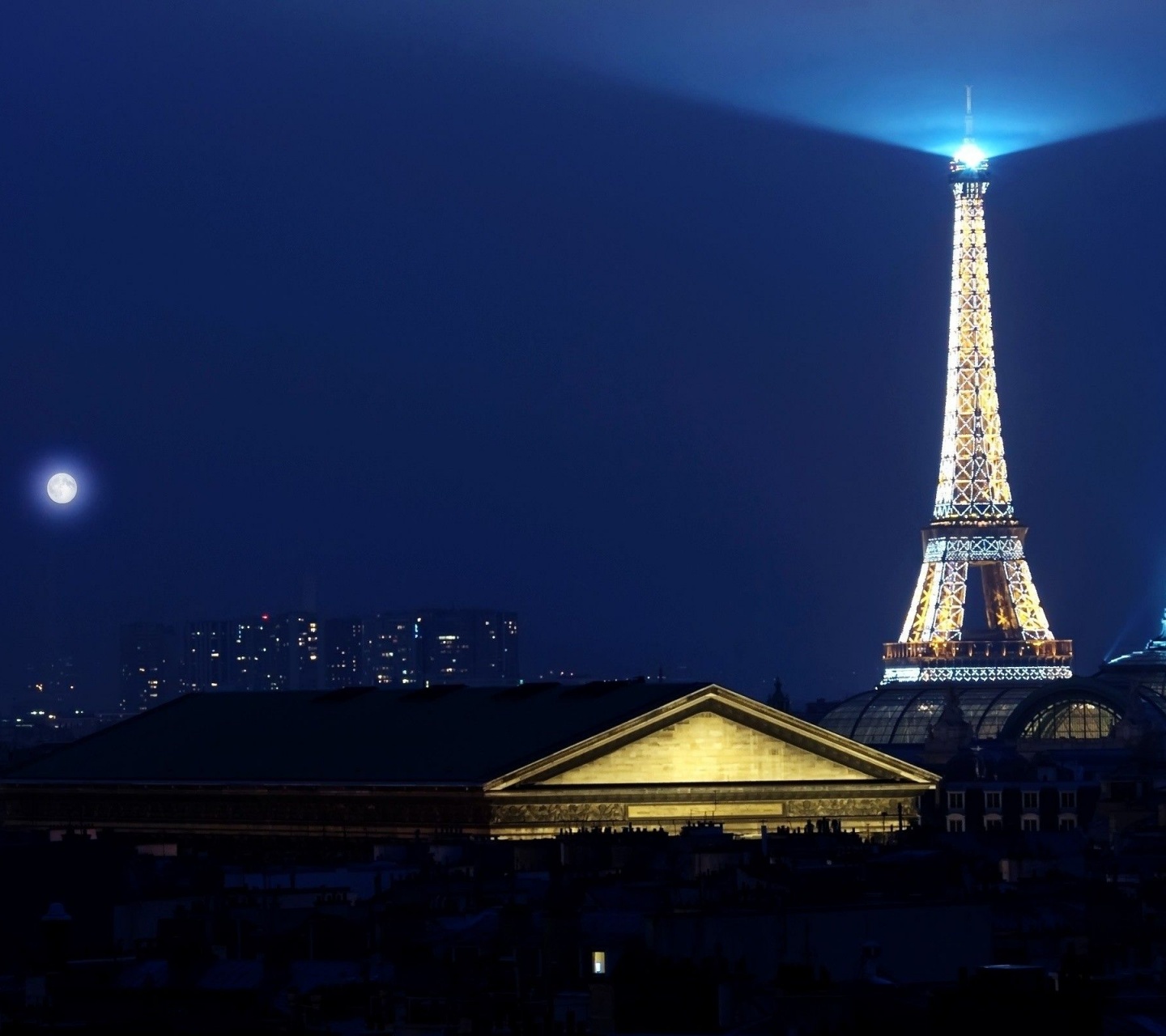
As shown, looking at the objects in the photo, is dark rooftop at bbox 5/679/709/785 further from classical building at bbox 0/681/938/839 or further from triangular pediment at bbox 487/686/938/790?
triangular pediment at bbox 487/686/938/790

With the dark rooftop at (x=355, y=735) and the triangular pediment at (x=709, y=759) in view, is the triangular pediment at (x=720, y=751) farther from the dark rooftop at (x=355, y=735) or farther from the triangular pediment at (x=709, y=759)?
the dark rooftop at (x=355, y=735)

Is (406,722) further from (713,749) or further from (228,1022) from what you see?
(228,1022)

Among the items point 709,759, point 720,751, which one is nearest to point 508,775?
point 709,759

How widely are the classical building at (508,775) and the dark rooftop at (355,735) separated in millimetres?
107

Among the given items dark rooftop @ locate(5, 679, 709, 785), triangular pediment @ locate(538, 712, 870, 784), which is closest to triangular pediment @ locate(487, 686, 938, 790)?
triangular pediment @ locate(538, 712, 870, 784)

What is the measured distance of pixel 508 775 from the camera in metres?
113

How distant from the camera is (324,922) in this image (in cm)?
7131

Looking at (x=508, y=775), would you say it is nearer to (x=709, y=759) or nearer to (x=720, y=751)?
(x=709, y=759)

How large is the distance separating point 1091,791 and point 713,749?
4957 cm

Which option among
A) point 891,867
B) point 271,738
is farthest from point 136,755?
point 891,867

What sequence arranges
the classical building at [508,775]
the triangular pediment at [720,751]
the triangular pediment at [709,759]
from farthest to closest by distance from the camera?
the triangular pediment at [709,759], the triangular pediment at [720,751], the classical building at [508,775]

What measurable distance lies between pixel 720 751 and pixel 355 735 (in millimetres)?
11489

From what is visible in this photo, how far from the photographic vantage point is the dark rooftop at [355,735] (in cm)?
11756

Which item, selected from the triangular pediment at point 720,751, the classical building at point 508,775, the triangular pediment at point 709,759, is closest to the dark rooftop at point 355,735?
the classical building at point 508,775
